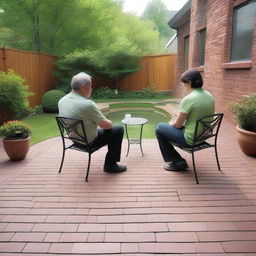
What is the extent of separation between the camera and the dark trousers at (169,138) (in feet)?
11.0

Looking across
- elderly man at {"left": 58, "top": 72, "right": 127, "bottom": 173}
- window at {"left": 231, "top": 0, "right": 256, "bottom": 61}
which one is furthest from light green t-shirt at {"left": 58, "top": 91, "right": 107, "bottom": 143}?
window at {"left": 231, "top": 0, "right": 256, "bottom": 61}

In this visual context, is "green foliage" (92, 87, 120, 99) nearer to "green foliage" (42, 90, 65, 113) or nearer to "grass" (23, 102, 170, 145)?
"grass" (23, 102, 170, 145)

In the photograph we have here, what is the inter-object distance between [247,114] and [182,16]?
811 centimetres

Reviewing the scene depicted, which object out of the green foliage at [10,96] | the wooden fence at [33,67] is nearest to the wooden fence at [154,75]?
the wooden fence at [33,67]

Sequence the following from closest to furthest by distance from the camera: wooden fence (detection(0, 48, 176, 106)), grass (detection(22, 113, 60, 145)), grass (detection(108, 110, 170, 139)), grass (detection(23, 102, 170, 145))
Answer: grass (detection(22, 113, 60, 145)) < grass (detection(23, 102, 170, 145)) < grass (detection(108, 110, 170, 139)) < wooden fence (detection(0, 48, 176, 106))

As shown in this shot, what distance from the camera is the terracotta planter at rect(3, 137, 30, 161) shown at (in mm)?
3959

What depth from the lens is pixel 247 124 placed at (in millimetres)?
3977

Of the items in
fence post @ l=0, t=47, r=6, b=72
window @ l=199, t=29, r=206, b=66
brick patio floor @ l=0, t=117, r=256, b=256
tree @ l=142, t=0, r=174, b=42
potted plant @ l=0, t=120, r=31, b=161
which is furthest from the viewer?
tree @ l=142, t=0, r=174, b=42

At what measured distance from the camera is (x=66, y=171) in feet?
11.8

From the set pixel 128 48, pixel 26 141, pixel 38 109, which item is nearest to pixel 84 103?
pixel 26 141

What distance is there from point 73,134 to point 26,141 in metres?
1.06

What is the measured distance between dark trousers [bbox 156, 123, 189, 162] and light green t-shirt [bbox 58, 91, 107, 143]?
78 centimetres

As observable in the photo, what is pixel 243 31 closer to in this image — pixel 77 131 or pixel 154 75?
pixel 77 131

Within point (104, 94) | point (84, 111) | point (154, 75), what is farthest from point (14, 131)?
point (154, 75)
